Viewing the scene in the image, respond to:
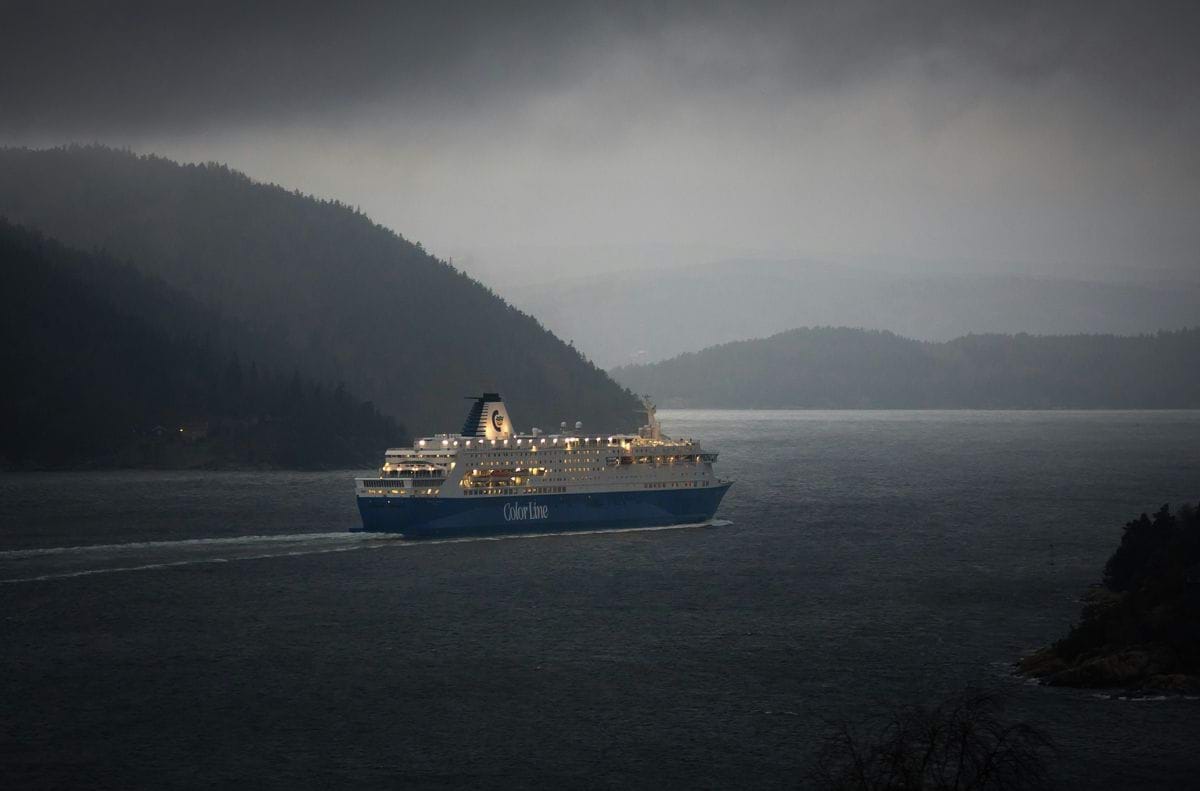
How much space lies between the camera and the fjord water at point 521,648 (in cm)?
3281

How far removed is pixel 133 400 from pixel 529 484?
358 ft

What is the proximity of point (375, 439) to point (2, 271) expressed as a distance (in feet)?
233

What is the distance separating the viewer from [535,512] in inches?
2936

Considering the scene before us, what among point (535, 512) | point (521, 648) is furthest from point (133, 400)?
point (521, 648)

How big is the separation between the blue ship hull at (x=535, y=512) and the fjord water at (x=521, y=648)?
1.83 metres

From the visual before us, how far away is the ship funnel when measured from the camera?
3027 inches

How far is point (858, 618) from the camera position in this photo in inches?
1978

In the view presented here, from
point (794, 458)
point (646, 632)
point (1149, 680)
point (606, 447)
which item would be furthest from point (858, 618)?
point (794, 458)

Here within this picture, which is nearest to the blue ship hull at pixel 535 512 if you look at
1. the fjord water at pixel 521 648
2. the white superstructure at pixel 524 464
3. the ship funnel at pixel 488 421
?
the white superstructure at pixel 524 464

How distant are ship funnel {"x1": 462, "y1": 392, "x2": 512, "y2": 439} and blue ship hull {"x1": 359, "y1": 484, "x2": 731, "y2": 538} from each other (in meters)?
5.15

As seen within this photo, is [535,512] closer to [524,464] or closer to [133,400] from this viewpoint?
[524,464]

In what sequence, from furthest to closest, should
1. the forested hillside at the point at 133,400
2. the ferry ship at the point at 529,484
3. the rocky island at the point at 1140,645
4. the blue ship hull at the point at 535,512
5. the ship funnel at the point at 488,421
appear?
the forested hillside at the point at 133,400
the ship funnel at the point at 488,421
the ferry ship at the point at 529,484
the blue ship hull at the point at 535,512
the rocky island at the point at 1140,645

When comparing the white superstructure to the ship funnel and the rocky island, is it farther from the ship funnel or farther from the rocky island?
the rocky island

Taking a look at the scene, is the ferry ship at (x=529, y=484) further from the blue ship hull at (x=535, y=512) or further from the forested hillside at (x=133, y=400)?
the forested hillside at (x=133, y=400)
